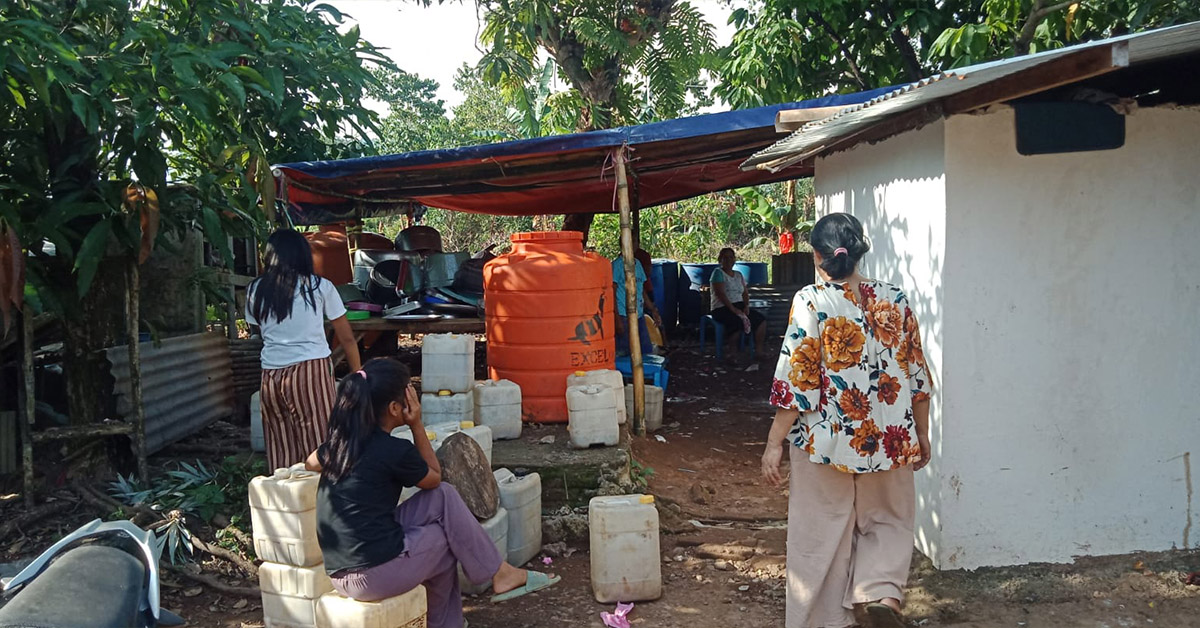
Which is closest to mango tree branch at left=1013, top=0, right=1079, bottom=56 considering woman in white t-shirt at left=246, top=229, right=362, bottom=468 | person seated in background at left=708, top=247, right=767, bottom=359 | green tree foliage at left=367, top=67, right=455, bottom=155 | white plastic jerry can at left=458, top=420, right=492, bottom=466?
person seated in background at left=708, top=247, right=767, bottom=359

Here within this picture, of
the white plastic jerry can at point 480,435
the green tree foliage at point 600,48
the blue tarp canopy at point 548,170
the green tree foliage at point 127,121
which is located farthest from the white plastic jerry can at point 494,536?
the green tree foliage at point 600,48

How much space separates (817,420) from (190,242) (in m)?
5.10

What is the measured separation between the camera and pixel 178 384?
6.40 metres

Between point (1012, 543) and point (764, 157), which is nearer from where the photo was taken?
point (1012, 543)

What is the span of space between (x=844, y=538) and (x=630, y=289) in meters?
3.27

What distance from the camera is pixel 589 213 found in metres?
10.7

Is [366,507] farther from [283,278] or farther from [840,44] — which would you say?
[840,44]

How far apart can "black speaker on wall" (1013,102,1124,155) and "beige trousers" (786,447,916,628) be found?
1.55 meters

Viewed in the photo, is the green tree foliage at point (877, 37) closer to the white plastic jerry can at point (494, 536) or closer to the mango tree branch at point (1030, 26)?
the mango tree branch at point (1030, 26)

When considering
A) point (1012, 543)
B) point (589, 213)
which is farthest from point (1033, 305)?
point (589, 213)

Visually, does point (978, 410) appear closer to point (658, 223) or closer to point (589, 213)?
point (589, 213)

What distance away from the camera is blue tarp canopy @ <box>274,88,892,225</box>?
5648mm

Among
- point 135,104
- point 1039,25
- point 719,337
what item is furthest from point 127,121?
point 719,337

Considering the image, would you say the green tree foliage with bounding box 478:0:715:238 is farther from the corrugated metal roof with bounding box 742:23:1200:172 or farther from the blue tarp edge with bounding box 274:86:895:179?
the corrugated metal roof with bounding box 742:23:1200:172
